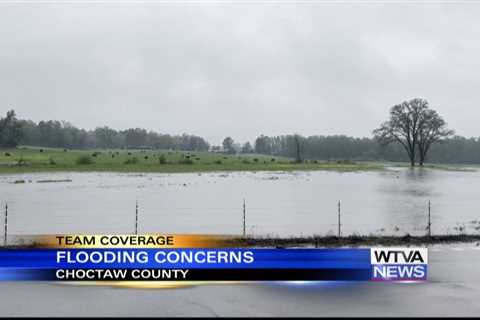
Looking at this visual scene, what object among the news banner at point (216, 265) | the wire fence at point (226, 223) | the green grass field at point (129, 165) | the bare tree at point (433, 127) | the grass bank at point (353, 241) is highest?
the bare tree at point (433, 127)

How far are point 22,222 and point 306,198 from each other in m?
16.2

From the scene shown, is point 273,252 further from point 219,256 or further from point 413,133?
point 413,133

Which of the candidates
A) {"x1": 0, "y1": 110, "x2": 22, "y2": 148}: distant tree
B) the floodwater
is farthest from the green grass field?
the floodwater

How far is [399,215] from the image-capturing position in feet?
67.2

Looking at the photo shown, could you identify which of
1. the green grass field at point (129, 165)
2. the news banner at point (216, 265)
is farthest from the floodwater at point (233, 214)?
the green grass field at point (129, 165)

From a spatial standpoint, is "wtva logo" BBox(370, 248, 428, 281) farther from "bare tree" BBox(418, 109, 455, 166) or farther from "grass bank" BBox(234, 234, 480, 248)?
"bare tree" BBox(418, 109, 455, 166)

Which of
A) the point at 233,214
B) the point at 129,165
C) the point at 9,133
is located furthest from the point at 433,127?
the point at 9,133

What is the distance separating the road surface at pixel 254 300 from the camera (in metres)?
7.05

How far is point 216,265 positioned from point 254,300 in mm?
1340

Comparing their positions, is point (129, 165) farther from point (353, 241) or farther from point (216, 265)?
point (216, 265)

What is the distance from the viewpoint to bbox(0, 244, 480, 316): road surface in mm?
7047

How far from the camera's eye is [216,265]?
875 centimetres

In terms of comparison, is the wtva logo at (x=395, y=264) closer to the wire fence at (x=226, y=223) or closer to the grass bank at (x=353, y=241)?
the grass bank at (x=353, y=241)

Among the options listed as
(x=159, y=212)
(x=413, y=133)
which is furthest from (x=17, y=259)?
(x=413, y=133)
